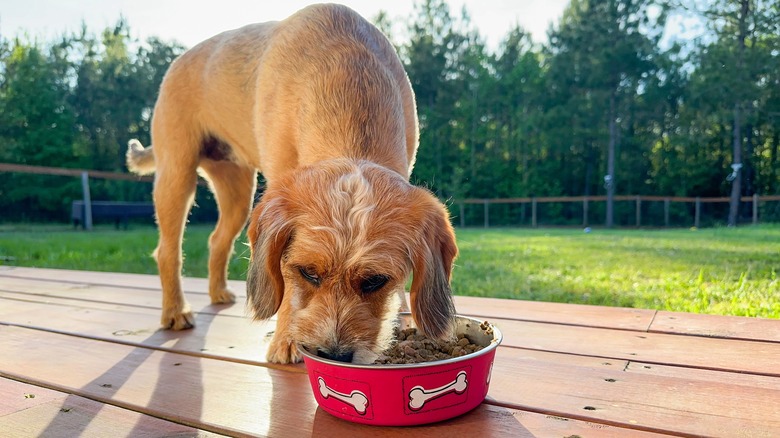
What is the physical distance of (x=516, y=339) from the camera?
287cm

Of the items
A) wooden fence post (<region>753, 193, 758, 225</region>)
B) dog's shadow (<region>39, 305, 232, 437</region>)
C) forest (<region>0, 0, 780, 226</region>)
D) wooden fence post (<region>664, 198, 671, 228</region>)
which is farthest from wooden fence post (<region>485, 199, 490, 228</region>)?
dog's shadow (<region>39, 305, 232, 437</region>)

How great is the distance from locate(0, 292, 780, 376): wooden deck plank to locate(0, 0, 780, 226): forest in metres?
11.0

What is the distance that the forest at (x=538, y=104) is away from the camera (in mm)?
15383

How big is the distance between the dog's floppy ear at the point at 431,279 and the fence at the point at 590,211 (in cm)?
1984

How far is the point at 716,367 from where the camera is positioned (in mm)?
2334

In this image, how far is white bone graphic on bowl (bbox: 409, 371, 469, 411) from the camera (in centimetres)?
173

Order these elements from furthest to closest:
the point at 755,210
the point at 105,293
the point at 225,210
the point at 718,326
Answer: the point at 755,210
the point at 105,293
the point at 225,210
the point at 718,326

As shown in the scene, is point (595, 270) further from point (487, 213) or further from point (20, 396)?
point (487, 213)

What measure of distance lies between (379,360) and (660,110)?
86.7 feet

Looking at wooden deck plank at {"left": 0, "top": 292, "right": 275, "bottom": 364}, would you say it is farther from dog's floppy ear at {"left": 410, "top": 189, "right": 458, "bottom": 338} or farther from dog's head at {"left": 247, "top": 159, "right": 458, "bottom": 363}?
dog's floppy ear at {"left": 410, "top": 189, "right": 458, "bottom": 338}

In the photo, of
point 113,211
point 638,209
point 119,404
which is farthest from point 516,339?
point 638,209

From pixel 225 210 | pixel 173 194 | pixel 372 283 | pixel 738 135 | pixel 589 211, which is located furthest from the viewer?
pixel 589 211

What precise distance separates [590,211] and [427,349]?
85.8ft

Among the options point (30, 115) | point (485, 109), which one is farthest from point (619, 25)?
point (30, 115)
